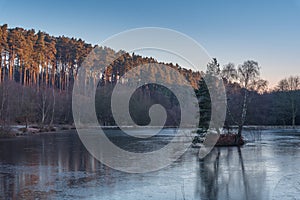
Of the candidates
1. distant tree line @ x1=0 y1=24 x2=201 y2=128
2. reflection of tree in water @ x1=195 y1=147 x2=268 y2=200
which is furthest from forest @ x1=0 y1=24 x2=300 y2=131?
reflection of tree in water @ x1=195 y1=147 x2=268 y2=200

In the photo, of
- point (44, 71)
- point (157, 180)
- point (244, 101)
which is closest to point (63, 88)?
point (44, 71)

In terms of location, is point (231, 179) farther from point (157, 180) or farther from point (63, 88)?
point (63, 88)

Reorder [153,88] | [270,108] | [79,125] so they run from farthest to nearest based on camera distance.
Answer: [153,88]
[270,108]
[79,125]

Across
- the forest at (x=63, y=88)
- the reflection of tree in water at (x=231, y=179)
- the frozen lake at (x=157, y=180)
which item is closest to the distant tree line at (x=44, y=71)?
the forest at (x=63, y=88)

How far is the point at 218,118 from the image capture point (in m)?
24.6

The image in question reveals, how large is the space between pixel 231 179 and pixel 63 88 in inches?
2631

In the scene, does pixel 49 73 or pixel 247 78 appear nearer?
pixel 247 78

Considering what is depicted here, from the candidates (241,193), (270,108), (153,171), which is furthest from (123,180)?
(270,108)

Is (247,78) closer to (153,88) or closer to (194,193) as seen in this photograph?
(194,193)

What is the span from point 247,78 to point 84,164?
19914 millimetres

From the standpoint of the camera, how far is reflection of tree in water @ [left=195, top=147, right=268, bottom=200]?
9.03m

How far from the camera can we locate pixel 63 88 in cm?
7425

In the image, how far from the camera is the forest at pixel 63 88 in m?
47.7

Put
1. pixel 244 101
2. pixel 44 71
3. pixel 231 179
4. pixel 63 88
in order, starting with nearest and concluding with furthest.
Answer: pixel 231 179 → pixel 244 101 → pixel 44 71 → pixel 63 88
